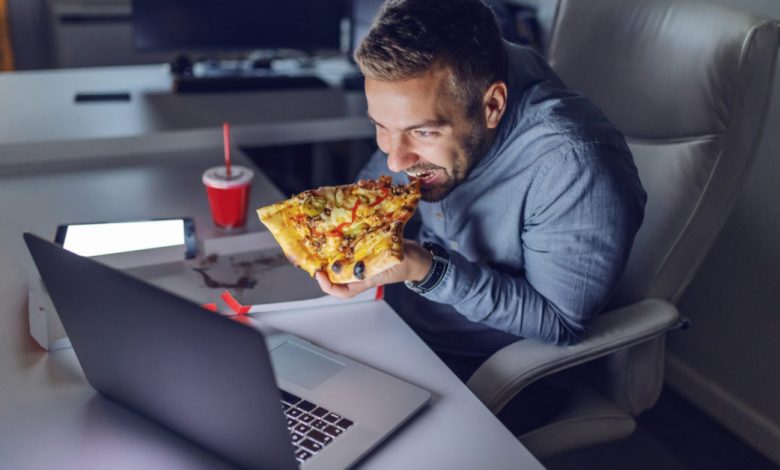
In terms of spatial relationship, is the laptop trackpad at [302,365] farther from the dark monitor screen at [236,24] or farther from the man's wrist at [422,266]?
the dark monitor screen at [236,24]

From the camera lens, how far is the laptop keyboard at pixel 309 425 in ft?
2.74

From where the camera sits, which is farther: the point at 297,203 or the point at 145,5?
the point at 145,5

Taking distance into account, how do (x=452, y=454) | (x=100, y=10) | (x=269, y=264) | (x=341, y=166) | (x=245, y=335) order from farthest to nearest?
(x=100, y=10), (x=341, y=166), (x=269, y=264), (x=452, y=454), (x=245, y=335)

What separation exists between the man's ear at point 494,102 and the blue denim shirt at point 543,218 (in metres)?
0.04

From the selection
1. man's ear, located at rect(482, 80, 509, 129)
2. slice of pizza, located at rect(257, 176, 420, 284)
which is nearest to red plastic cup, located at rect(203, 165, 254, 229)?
slice of pizza, located at rect(257, 176, 420, 284)

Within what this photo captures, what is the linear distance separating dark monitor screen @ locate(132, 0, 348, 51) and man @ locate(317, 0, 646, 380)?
1.06 metres

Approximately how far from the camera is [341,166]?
2.44 metres

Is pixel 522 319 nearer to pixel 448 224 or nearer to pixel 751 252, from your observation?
pixel 448 224

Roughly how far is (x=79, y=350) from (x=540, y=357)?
0.66 meters

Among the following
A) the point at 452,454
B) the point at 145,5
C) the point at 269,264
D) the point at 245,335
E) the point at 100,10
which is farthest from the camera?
the point at 100,10

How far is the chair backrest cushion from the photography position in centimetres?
116

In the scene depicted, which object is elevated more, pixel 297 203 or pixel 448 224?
pixel 297 203

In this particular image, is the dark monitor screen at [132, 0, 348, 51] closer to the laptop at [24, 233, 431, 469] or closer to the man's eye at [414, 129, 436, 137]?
the man's eye at [414, 129, 436, 137]

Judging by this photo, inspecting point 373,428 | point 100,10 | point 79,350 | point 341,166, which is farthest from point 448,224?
point 100,10
